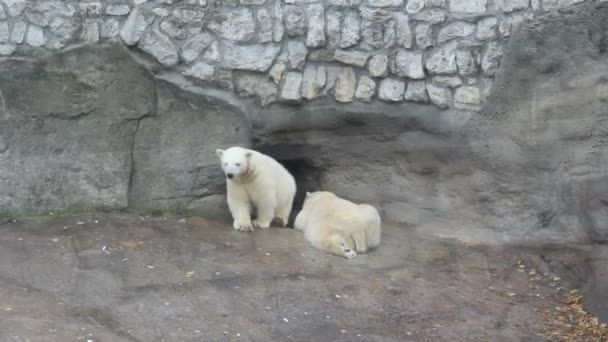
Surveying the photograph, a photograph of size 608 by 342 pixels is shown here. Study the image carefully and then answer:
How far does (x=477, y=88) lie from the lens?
8.15 m

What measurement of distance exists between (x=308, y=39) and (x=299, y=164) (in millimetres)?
1579

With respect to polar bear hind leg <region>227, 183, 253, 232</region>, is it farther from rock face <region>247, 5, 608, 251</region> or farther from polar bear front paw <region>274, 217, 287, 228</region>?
rock face <region>247, 5, 608, 251</region>

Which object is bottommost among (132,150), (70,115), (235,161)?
(132,150)

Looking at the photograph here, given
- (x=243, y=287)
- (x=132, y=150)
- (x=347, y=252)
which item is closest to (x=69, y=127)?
(x=132, y=150)

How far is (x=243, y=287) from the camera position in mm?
6734

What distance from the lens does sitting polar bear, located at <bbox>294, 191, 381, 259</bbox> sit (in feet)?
25.5

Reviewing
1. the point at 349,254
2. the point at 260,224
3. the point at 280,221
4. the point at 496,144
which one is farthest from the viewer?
the point at 280,221

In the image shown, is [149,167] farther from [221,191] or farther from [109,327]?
[109,327]

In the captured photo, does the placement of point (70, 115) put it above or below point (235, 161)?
above

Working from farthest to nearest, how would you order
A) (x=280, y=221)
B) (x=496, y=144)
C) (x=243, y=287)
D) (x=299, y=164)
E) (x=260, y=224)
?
(x=299, y=164) < (x=280, y=221) < (x=260, y=224) < (x=496, y=144) < (x=243, y=287)

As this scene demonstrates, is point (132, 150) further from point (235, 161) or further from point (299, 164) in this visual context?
point (299, 164)

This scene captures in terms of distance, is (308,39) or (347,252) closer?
(347,252)

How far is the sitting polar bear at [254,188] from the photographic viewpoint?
803 cm

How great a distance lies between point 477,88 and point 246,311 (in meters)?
3.35
